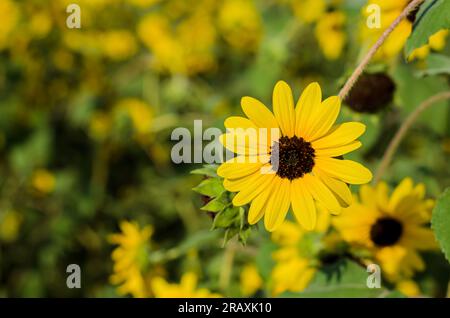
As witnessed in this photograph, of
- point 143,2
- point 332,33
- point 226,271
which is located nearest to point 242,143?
point 226,271

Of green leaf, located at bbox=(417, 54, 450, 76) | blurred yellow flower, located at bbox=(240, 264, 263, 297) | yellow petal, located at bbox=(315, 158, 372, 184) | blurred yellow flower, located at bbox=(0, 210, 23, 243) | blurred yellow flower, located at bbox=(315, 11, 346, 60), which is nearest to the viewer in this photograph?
yellow petal, located at bbox=(315, 158, 372, 184)

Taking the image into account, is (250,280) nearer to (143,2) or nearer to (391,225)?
(391,225)

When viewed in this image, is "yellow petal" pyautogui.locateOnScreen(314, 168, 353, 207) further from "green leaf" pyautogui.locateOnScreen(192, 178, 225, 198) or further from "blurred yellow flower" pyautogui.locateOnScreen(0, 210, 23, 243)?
"blurred yellow flower" pyautogui.locateOnScreen(0, 210, 23, 243)

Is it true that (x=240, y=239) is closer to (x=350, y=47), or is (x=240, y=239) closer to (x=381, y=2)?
(x=381, y=2)

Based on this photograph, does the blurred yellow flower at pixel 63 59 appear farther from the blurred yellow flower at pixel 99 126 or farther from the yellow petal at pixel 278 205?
the yellow petal at pixel 278 205

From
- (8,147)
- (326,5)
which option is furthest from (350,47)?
(8,147)

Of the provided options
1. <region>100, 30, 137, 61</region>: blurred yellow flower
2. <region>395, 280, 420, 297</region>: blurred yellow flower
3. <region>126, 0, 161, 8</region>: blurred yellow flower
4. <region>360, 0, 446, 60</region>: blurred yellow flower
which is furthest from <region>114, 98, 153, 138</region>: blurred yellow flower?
<region>395, 280, 420, 297</region>: blurred yellow flower
